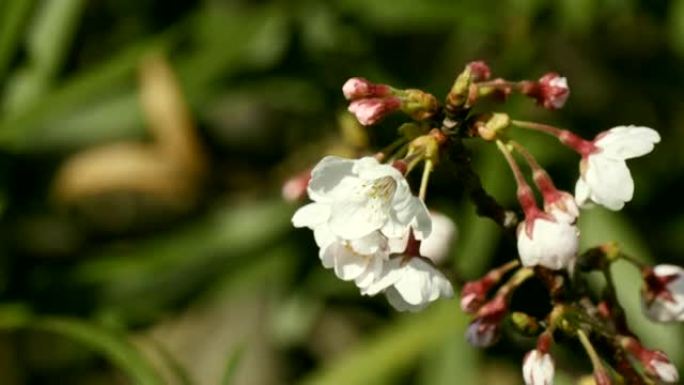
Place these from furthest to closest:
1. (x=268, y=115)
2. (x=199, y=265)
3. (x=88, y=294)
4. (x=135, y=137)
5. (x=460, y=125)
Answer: (x=268, y=115)
(x=135, y=137)
(x=199, y=265)
(x=88, y=294)
(x=460, y=125)

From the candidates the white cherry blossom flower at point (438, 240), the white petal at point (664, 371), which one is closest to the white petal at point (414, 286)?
the white petal at point (664, 371)

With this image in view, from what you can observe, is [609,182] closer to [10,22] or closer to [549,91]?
[549,91]

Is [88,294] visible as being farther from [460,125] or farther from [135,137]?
[460,125]

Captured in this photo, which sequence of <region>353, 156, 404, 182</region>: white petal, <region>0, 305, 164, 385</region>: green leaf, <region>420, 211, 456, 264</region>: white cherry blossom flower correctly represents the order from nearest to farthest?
1. <region>353, 156, 404, 182</region>: white petal
2. <region>420, 211, 456, 264</region>: white cherry blossom flower
3. <region>0, 305, 164, 385</region>: green leaf

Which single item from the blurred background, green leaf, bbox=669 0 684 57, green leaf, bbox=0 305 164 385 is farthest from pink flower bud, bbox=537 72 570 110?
green leaf, bbox=669 0 684 57

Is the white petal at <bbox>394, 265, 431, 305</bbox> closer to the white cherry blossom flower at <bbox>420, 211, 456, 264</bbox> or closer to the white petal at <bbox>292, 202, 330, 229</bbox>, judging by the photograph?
the white petal at <bbox>292, 202, 330, 229</bbox>

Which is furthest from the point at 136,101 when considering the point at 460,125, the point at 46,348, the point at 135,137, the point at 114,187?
the point at 460,125

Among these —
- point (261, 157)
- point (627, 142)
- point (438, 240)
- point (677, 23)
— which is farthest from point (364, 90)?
point (261, 157)
